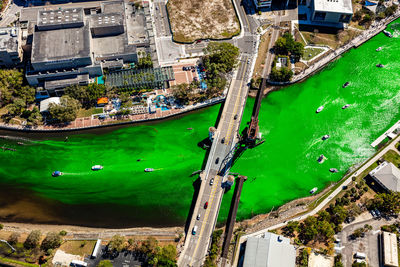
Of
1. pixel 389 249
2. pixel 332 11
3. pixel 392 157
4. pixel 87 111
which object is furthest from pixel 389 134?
pixel 87 111

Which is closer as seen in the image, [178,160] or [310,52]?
[178,160]

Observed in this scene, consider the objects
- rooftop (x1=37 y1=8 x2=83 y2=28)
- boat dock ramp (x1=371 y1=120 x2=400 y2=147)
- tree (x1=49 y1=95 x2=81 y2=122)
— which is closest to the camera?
tree (x1=49 y1=95 x2=81 y2=122)

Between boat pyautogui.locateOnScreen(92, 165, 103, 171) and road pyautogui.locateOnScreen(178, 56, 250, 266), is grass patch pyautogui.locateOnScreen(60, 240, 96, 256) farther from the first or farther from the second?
road pyautogui.locateOnScreen(178, 56, 250, 266)

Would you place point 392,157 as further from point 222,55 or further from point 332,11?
point 222,55

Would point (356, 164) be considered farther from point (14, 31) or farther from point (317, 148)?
point (14, 31)

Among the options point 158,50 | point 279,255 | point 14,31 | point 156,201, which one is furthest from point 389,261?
point 14,31

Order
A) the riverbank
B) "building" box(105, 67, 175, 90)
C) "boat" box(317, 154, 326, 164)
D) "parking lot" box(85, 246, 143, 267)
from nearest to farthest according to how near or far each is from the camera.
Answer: "parking lot" box(85, 246, 143, 267), "boat" box(317, 154, 326, 164), the riverbank, "building" box(105, 67, 175, 90)

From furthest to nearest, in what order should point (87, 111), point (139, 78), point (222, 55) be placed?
point (222, 55) < point (139, 78) < point (87, 111)

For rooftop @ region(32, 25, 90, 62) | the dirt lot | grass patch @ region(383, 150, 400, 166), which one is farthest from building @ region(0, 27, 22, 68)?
grass patch @ region(383, 150, 400, 166)
